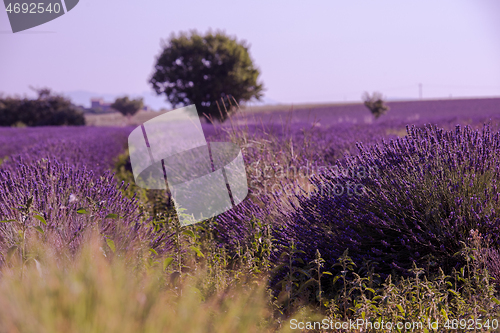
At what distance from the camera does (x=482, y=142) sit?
8.13ft

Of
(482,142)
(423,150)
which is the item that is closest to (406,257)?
(423,150)

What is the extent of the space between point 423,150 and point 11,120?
120 ft

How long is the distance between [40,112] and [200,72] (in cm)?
1655

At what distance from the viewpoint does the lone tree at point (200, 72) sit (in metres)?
25.3

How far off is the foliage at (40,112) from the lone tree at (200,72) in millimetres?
9875

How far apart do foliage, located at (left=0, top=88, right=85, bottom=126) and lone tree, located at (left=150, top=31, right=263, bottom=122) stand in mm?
9875

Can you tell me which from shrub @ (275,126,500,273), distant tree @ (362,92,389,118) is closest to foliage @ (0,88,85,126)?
distant tree @ (362,92,389,118)

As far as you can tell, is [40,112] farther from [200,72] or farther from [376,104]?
[376,104]

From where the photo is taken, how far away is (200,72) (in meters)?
25.7

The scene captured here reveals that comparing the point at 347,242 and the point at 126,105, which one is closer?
the point at 347,242

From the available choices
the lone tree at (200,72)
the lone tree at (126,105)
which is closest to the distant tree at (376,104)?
the lone tree at (200,72)

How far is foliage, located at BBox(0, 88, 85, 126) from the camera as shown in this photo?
30938 mm

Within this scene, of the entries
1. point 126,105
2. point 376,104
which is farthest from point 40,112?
point 376,104

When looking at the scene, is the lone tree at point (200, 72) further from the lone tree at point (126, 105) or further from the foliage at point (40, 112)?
the lone tree at point (126, 105)
